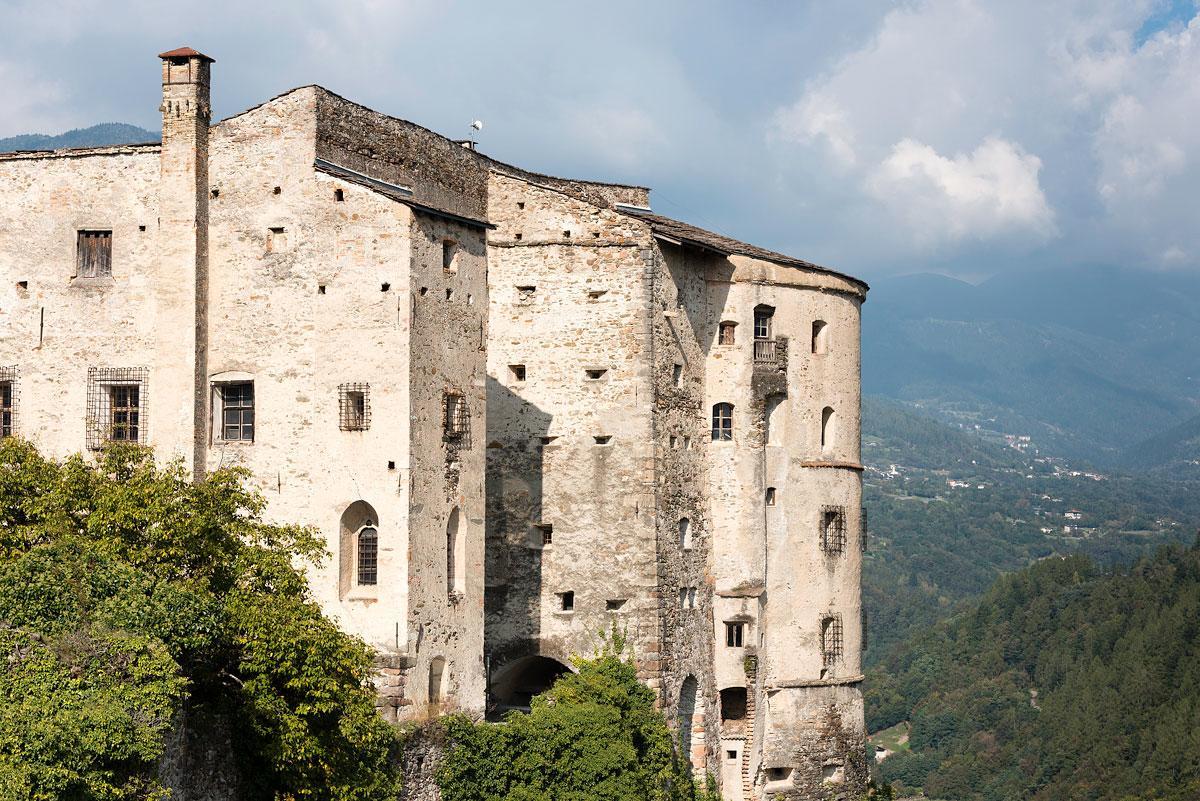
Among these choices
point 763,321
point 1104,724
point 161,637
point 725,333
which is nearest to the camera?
point 161,637

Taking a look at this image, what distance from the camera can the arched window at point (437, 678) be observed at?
149 ft

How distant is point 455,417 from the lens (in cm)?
4688

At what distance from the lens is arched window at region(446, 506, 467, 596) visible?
153 ft

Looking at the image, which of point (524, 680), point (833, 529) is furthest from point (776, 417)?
point (524, 680)

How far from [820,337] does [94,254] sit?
26430 mm

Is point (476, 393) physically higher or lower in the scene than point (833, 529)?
higher

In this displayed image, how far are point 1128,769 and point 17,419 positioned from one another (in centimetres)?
12739

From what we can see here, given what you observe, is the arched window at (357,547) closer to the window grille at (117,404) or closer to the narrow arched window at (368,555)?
the narrow arched window at (368,555)

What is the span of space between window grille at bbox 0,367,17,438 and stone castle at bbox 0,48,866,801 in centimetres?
8

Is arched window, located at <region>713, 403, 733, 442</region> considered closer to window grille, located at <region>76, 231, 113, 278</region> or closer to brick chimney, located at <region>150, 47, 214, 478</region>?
brick chimney, located at <region>150, 47, 214, 478</region>

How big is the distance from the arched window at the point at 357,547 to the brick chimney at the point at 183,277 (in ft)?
16.3

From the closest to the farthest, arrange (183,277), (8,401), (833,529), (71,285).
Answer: (183,277), (71,285), (8,401), (833,529)

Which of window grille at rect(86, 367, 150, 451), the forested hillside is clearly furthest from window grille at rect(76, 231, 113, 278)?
the forested hillside

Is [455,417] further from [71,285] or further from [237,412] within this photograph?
[71,285]
